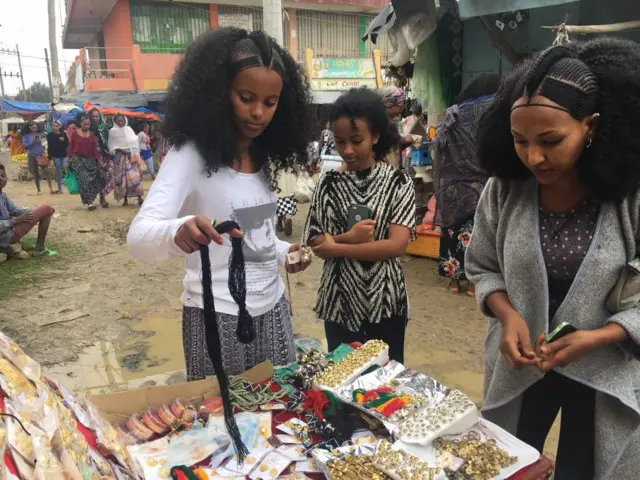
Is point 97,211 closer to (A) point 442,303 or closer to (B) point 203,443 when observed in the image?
(A) point 442,303

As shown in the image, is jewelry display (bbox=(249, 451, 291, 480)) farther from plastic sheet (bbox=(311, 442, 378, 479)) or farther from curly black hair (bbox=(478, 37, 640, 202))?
curly black hair (bbox=(478, 37, 640, 202))

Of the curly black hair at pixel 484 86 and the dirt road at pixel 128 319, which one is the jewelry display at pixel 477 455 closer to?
the dirt road at pixel 128 319

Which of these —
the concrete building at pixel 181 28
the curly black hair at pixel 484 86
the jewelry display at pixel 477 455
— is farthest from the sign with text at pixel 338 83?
the jewelry display at pixel 477 455

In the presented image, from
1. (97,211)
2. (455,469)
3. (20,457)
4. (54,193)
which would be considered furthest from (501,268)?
(54,193)

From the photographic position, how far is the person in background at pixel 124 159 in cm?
909

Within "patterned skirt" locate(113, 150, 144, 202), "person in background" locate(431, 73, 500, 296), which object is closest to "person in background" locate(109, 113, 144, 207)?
"patterned skirt" locate(113, 150, 144, 202)

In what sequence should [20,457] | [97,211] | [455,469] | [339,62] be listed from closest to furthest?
[20,457] < [455,469] < [97,211] < [339,62]

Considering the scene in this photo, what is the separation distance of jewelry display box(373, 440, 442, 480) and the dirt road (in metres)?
1.97

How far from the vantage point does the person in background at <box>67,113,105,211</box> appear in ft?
29.4

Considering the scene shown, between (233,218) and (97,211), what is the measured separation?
8.74 m

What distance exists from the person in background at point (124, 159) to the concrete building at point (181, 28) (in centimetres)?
727

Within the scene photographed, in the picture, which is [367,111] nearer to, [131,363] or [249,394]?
[249,394]

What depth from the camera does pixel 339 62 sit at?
13.3 m

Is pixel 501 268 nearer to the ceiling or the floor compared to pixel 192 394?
nearer to the ceiling
